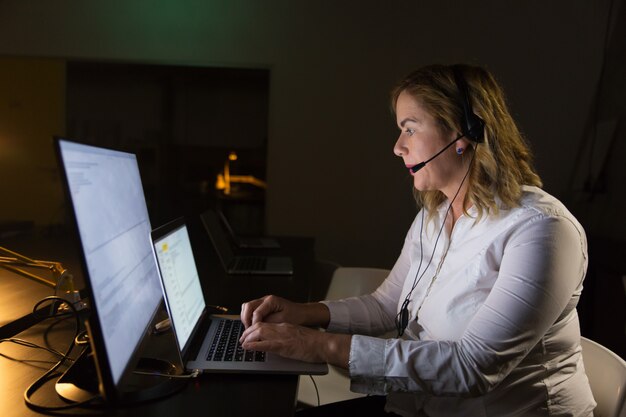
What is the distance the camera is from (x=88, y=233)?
700 mm

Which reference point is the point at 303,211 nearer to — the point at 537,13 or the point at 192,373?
the point at 537,13

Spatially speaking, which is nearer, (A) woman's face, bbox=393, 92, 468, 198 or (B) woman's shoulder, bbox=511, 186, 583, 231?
(B) woman's shoulder, bbox=511, 186, 583, 231

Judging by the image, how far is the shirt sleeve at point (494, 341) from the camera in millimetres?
1035

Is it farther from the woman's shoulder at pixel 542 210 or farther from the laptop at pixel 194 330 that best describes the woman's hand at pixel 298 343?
the woman's shoulder at pixel 542 210

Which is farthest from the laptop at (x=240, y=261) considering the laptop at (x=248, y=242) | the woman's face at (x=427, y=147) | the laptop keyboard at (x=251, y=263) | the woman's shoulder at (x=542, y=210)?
the woman's shoulder at (x=542, y=210)

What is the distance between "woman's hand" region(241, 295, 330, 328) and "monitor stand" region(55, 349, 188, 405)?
26 centimetres

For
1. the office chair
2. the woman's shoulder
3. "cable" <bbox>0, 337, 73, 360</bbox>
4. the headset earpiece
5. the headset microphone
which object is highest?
the headset earpiece

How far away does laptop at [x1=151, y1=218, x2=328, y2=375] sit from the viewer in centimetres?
99

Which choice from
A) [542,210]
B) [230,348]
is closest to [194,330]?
[230,348]

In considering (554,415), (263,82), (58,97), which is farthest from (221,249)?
(58,97)

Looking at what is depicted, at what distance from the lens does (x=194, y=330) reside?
1.15m

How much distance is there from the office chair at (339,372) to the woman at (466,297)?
15.0 inches

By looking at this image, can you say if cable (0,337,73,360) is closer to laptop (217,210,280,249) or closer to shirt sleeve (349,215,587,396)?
shirt sleeve (349,215,587,396)

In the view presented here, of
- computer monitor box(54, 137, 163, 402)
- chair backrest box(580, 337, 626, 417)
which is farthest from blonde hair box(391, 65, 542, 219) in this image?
computer monitor box(54, 137, 163, 402)
